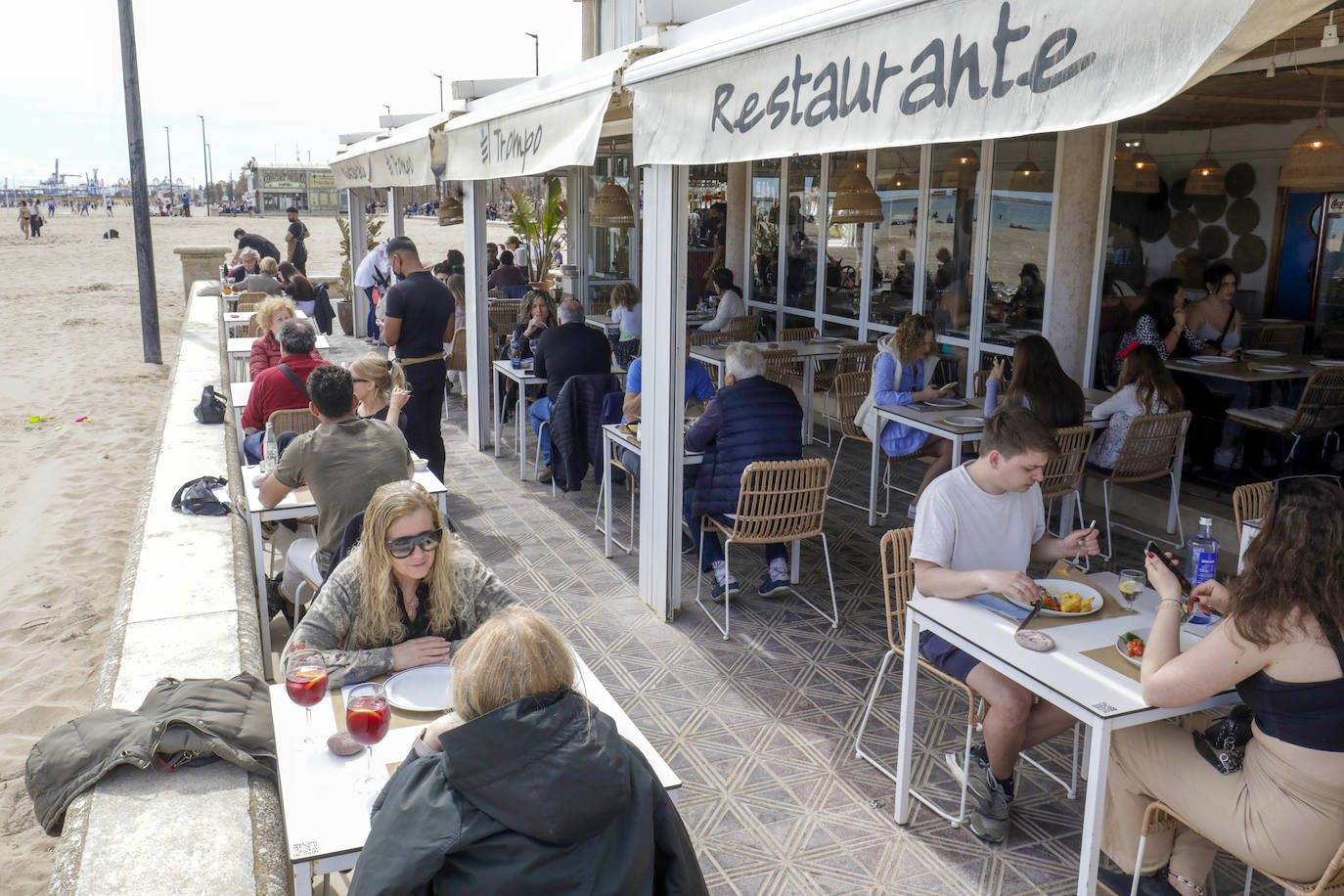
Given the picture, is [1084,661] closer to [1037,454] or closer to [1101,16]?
[1037,454]

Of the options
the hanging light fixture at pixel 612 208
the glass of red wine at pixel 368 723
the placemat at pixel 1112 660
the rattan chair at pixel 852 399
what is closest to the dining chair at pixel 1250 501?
the placemat at pixel 1112 660

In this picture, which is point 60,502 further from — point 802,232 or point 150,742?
point 802,232

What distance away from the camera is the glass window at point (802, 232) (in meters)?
9.99

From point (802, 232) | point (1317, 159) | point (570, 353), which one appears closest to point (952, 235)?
point (802, 232)

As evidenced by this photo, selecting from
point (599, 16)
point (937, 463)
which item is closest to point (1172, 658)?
point (937, 463)

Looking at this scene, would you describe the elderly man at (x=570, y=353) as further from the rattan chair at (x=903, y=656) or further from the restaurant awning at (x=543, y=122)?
the rattan chair at (x=903, y=656)

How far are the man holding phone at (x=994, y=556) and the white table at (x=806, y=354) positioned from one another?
4.52 metres

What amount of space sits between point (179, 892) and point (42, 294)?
23.0m

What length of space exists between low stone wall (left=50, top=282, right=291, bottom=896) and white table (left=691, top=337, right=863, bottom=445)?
3.68 meters

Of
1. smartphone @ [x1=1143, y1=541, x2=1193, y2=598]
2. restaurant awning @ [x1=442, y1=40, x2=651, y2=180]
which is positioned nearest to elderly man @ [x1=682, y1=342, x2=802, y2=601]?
restaurant awning @ [x1=442, y1=40, x2=651, y2=180]

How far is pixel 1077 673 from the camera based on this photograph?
2725 mm

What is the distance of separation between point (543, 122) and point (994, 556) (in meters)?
3.23

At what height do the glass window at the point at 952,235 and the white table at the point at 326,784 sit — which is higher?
the glass window at the point at 952,235

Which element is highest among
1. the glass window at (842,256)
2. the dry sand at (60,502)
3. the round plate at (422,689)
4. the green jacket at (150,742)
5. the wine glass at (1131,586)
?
the glass window at (842,256)
